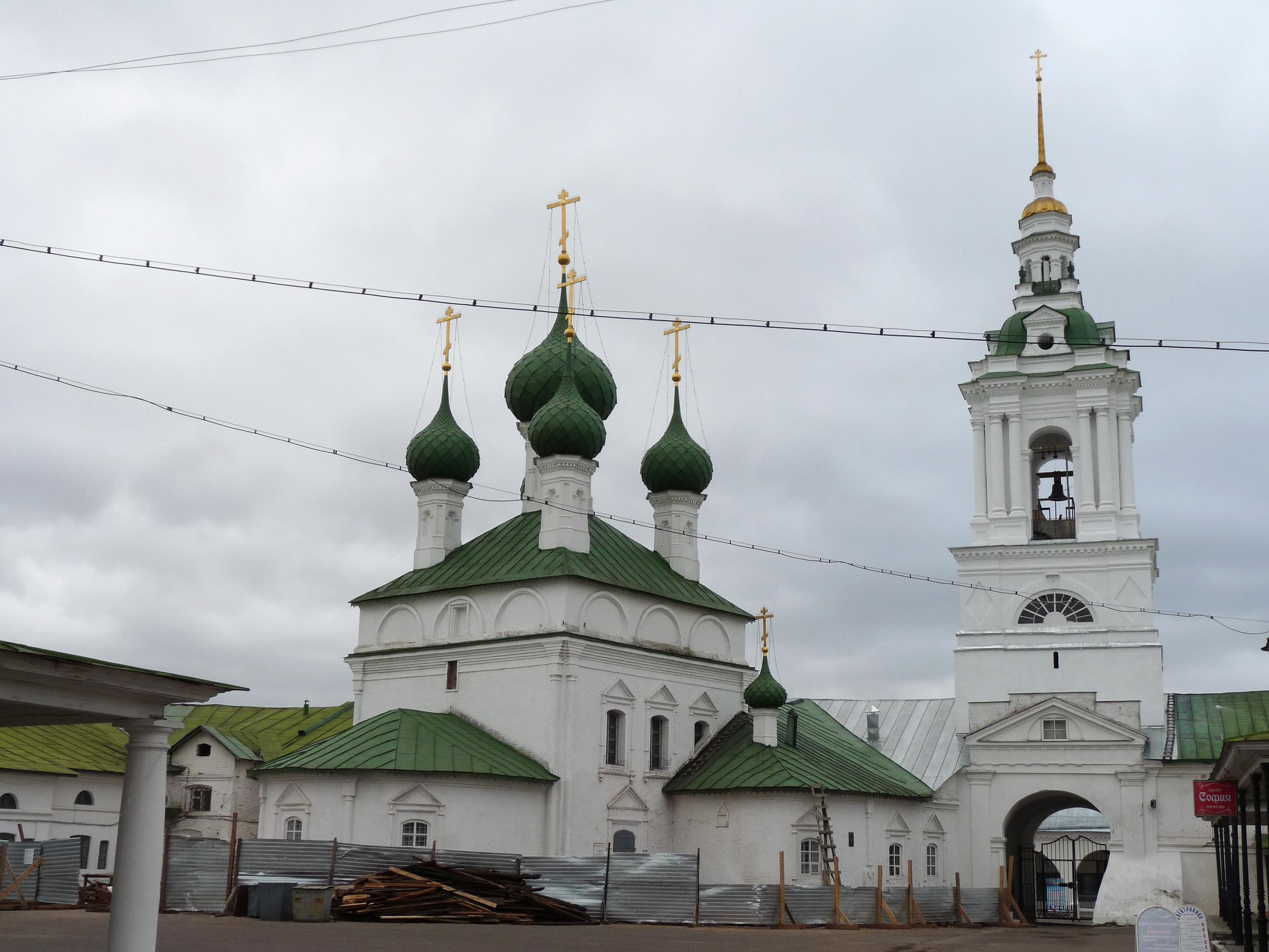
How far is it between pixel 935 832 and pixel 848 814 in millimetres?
3899

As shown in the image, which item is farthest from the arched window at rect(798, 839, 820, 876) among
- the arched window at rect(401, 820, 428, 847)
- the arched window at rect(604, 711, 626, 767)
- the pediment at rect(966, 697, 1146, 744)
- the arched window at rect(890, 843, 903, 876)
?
the arched window at rect(401, 820, 428, 847)

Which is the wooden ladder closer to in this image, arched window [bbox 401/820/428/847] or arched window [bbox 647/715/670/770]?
arched window [bbox 647/715/670/770]

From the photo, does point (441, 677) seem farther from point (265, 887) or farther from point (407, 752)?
point (265, 887)

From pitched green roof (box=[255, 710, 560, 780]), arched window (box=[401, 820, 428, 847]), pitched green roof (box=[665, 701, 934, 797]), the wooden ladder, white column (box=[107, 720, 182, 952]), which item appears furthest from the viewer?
pitched green roof (box=[665, 701, 934, 797])

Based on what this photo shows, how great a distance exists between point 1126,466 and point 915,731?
8.55 meters

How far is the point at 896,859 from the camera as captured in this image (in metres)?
30.9

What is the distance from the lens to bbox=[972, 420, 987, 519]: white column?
35625mm

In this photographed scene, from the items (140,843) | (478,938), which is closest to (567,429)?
(478,938)

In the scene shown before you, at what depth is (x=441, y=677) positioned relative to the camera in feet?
100

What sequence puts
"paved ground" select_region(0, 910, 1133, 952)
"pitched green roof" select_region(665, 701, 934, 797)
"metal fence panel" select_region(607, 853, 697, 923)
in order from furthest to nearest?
1. "pitched green roof" select_region(665, 701, 934, 797)
2. "metal fence panel" select_region(607, 853, 697, 923)
3. "paved ground" select_region(0, 910, 1133, 952)

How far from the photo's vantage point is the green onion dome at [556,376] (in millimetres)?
33844

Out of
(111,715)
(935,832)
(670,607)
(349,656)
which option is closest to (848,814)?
(935,832)

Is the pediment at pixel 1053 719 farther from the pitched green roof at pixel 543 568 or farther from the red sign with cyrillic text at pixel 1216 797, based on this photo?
the red sign with cyrillic text at pixel 1216 797

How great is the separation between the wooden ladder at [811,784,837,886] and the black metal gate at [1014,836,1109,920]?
7.15 metres
